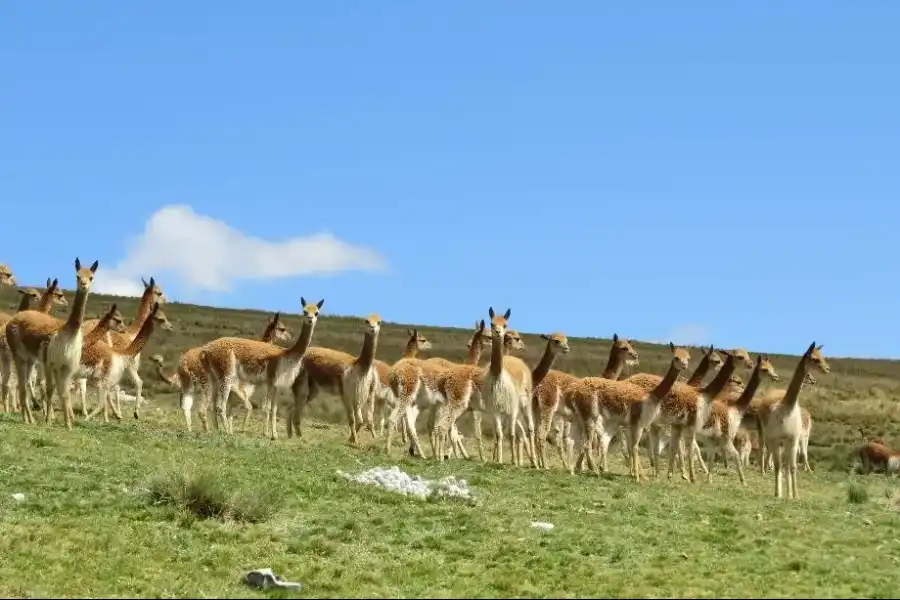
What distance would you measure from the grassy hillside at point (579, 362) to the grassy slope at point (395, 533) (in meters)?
14.4

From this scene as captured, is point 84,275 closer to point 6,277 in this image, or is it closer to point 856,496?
point 6,277

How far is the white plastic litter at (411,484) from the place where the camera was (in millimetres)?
15844

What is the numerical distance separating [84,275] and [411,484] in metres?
7.62

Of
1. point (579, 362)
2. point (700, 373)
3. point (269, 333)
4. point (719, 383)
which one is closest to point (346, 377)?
point (269, 333)

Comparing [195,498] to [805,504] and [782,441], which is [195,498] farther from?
[782,441]

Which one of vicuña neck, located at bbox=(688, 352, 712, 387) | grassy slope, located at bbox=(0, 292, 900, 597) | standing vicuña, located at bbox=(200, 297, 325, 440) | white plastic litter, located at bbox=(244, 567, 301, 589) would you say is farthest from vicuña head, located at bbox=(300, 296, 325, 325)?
white plastic litter, located at bbox=(244, 567, 301, 589)

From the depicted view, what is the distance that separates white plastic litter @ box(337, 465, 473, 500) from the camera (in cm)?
1584

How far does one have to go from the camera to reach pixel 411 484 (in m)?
16.2

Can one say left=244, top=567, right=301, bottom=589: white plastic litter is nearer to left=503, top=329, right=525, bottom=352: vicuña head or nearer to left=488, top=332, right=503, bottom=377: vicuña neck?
left=488, top=332, right=503, bottom=377: vicuña neck

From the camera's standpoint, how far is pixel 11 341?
21.7 meters

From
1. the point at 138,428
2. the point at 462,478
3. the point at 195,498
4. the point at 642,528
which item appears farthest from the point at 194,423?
the point at 642,528

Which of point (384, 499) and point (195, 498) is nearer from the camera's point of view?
point (195, 498)

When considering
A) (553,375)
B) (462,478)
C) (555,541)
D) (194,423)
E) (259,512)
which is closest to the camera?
(555,541)

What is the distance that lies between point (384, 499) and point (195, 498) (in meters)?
2.51
